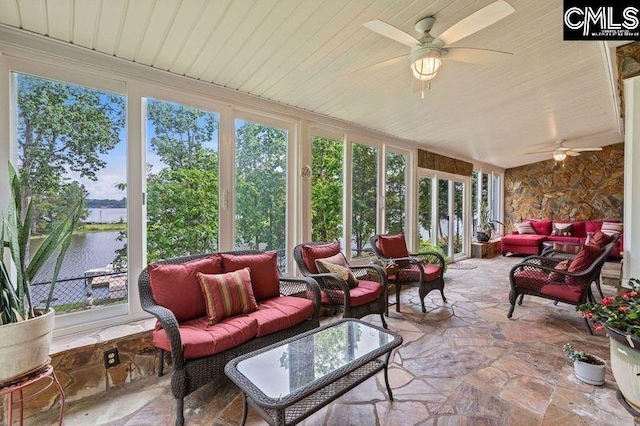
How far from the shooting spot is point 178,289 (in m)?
2.16

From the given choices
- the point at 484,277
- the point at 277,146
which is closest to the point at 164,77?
the point at 277,146

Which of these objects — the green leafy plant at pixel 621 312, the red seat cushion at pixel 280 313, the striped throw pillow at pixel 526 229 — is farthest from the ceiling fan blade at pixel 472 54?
the striped throw pillow at pixel 526 229

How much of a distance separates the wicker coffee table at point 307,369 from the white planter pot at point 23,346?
3.24ft

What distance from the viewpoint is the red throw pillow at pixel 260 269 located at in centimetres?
257

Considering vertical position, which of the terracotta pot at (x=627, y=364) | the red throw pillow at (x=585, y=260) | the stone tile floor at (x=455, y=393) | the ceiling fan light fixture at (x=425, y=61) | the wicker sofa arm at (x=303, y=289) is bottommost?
the stone tile floor at (x=455, y=393)

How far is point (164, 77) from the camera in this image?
2.69 metres

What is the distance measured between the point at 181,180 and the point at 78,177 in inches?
30.5

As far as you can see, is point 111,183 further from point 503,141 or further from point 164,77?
point 503,141

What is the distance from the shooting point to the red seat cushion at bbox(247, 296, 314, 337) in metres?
2.20

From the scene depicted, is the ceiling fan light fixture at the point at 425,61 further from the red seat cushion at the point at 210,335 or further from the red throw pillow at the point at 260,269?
the red seat cushion at the point at 210,335

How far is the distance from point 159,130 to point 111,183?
635 mm

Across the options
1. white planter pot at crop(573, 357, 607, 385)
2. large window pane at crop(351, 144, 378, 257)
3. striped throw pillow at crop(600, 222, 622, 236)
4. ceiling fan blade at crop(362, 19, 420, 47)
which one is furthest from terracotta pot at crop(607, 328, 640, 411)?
striped throw pillow at crop(600, 222, 622, 236)

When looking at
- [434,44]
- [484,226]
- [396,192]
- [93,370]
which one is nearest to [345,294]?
[93,370]

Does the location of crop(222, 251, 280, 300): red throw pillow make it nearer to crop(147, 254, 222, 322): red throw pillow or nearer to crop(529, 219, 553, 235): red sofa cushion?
crop(147, 254, 222, 322): red throw pillow
